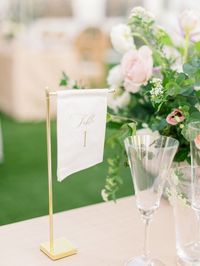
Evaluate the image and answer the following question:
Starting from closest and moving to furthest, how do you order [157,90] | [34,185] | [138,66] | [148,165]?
1. [148,165]
2. [157,90]
3. [138,66]
4. [34,185]

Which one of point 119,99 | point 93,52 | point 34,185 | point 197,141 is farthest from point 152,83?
point 93,52

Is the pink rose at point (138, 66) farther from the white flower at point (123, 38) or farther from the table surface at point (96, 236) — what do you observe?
the table surface at point (96, 236)

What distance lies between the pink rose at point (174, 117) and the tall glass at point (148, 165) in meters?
0.12

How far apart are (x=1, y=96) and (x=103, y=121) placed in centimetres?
404

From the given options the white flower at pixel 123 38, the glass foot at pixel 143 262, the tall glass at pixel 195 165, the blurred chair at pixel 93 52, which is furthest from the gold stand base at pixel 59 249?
the blurred chair at pixel 93 52

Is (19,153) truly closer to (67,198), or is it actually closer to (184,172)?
(67,198)

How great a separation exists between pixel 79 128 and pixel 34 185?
2.10 m

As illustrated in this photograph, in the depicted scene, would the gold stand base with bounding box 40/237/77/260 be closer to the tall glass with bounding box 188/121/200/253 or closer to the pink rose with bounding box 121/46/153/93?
the tall glass with bounding box 188/121/200/253

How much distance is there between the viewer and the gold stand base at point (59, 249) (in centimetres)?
97

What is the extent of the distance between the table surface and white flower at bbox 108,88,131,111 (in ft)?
0.85

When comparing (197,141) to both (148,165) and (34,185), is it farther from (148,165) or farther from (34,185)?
(34,185)

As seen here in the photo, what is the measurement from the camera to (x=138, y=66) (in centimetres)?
112

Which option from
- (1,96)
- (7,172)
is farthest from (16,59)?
(7,172)

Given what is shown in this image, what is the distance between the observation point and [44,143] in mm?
3844
